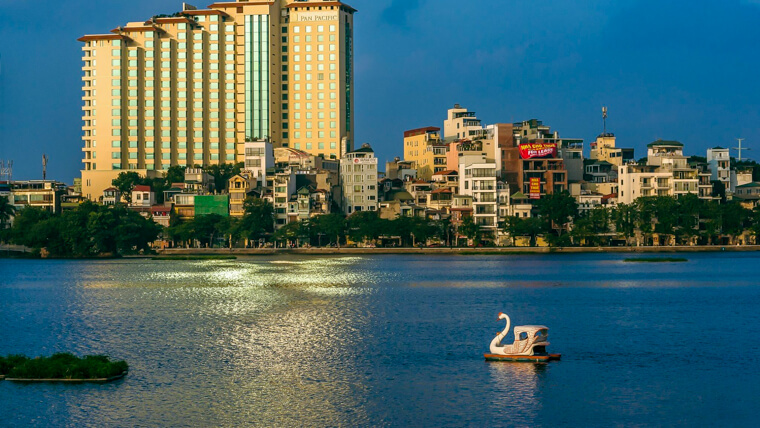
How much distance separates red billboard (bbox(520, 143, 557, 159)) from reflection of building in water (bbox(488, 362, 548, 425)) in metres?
104

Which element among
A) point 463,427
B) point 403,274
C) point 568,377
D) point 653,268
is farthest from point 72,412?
point 653,268

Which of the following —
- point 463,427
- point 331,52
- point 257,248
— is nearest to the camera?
point 463,427

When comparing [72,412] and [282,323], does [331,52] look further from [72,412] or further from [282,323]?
[72,412]

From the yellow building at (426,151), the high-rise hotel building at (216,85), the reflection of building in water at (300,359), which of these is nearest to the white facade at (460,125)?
the yellow building at (426,151)

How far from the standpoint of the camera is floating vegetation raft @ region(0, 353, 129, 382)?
31.7 meters

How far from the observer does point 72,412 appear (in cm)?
2767

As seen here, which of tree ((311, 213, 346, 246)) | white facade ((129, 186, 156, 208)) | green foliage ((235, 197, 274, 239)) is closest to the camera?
tree ((311, 213, 346, 246))

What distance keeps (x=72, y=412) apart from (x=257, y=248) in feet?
347

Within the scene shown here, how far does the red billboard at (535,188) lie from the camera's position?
134625 millimetres

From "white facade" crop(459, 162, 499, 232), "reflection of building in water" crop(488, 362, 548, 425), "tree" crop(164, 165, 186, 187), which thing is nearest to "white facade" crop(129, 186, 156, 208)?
"tree" crop(164, 165, 186, 187)

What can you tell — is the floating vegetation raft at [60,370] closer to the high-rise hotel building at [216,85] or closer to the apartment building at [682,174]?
the apartment building at [682,174]

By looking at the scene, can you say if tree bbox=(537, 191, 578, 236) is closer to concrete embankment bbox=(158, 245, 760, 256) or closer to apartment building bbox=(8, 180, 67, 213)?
concrete embankment bbox=(158, 245, 760, 256)

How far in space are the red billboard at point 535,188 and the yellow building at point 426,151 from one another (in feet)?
81.4

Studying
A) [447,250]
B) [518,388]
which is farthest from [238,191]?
[518,388]
